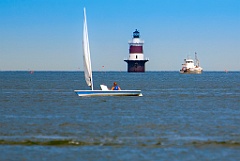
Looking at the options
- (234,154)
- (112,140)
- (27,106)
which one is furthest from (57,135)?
(27,106)

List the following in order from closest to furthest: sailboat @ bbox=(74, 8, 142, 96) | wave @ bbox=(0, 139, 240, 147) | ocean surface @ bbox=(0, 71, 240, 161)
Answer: ocean surface @ bbox=(0, 71, 240, 161) → wave @ bbox=(0, 139, 240, 147) → sailboat @ bbox=(74, 8, 142, 96)

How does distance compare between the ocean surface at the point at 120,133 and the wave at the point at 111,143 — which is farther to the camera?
the wave at the point at 111,143

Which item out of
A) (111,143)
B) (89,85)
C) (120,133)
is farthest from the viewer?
(89,85)

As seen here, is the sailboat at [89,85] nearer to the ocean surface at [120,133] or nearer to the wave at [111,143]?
the ocean surface at [120,133]

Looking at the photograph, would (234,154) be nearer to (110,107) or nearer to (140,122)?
(140,122)

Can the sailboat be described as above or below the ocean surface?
above

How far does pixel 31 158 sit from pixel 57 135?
699 cm

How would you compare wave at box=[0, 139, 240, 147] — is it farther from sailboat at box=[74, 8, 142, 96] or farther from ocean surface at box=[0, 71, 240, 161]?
sailboat at box=[74, 8, 142, 96]

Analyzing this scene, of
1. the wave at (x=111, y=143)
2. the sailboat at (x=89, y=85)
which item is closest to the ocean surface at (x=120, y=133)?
the wave at (x=111, y=143)

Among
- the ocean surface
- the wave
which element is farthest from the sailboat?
the wave

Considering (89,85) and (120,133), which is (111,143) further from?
(89,85)

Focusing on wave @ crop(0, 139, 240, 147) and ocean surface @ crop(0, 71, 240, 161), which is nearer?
ocean surface @ crop(0, 71, 240, 161)

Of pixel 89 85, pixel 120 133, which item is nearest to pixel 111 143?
pixel 120 133

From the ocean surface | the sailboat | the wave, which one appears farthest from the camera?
the sailboat
